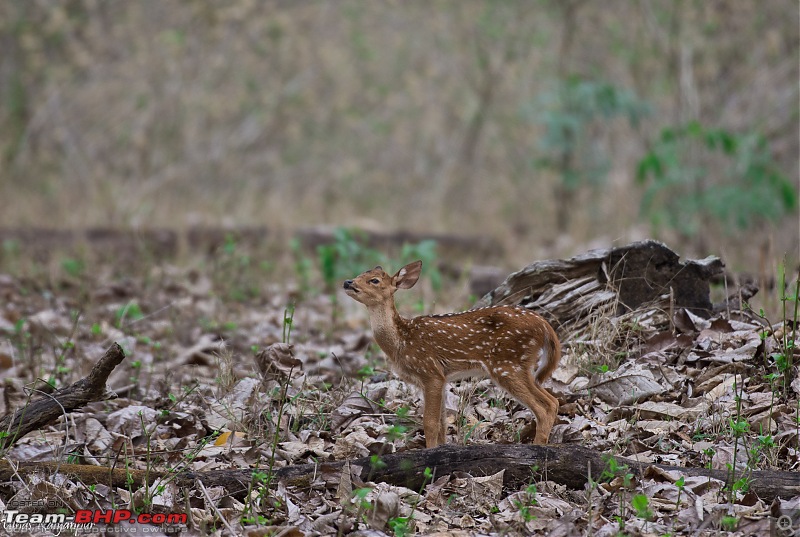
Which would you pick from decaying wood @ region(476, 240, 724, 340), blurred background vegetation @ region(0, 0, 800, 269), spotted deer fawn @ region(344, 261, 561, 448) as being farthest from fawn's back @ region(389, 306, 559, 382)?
blurred background vegetation @ region(0, 0, 800, 269)

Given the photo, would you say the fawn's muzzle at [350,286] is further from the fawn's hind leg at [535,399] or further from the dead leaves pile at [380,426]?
the fawn's hind leg at [535,399]

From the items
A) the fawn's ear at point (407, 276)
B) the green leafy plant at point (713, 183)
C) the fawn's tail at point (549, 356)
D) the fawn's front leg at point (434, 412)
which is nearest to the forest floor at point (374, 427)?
the fawn's front leg at point (434, 412)

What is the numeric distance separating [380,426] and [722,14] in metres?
13.1

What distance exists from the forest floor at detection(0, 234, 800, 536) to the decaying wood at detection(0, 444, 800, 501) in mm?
38

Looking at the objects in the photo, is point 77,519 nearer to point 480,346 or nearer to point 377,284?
point 377,284

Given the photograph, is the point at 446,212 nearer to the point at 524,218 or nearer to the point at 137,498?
the point at 524,218

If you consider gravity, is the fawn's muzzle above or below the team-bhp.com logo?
above

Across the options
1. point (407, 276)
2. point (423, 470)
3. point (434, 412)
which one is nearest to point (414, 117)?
point (407, 276)

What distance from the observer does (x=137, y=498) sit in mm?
4145

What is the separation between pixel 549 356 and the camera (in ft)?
17.0

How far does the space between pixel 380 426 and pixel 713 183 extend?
36.1 feet

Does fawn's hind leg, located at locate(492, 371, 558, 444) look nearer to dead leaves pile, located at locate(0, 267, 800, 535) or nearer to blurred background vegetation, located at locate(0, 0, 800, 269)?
dead leaves pile, located at locate(0, 267, 800, 535)

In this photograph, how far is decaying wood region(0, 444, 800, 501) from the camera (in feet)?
14.0

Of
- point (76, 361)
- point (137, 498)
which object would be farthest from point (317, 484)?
point (76, 361)
